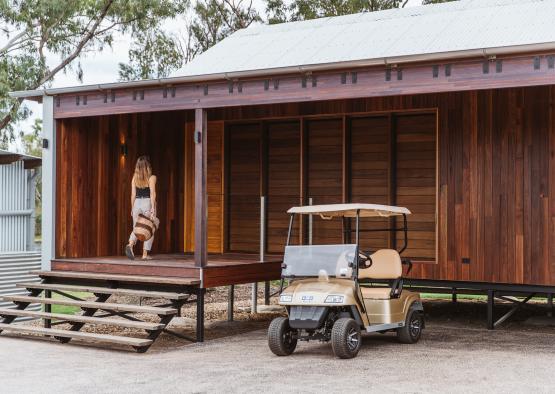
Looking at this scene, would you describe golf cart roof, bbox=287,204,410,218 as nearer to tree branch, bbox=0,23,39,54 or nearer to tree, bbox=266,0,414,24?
tree, bbox=266,0,414,24

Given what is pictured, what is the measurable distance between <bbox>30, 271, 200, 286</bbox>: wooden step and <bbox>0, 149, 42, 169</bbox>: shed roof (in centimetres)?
377

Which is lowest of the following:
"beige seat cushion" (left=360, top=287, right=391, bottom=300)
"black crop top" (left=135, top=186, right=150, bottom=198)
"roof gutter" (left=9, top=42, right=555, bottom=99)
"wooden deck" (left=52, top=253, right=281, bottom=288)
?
"beige seat cushion" (left=360, top=287, right=391, bottom=300)

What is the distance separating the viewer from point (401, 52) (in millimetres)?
12898

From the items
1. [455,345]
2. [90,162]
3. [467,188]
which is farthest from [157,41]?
[455,345]

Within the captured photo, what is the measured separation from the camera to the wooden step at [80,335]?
9281mm

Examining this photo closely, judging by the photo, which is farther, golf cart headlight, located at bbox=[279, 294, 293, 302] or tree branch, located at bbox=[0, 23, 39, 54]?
tree branch, located at bbox=[0, 23, 39, 54]

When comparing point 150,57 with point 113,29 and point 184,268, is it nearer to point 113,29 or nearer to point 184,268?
point 113,29

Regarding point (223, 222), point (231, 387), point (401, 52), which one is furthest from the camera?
point (223, 222)

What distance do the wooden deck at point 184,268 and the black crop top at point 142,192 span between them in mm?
920

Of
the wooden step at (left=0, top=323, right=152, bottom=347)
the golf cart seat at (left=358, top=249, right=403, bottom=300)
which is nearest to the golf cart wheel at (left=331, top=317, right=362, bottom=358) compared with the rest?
the golf cart seat at (left=358, top=249, right=403, bottom=300)

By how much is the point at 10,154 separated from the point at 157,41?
16037 millimetres

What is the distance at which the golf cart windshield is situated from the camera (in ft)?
29.1

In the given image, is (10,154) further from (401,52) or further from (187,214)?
(401,52)

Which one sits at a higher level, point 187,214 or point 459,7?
point 459,7
